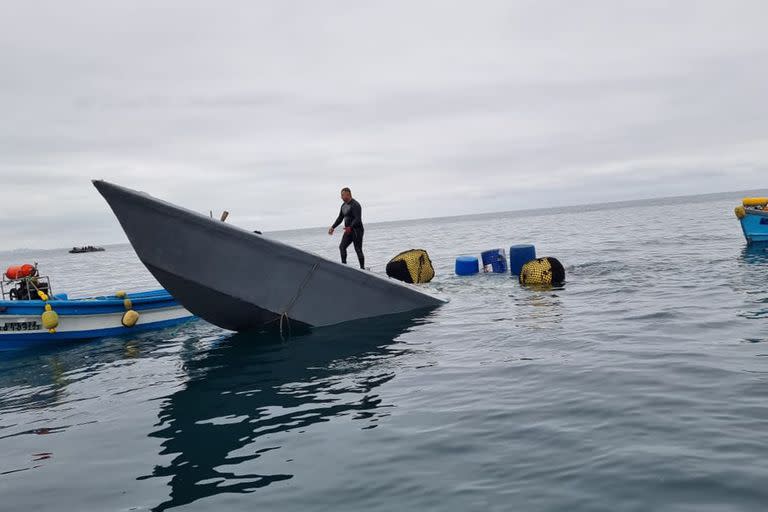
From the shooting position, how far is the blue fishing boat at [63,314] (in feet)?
39.5

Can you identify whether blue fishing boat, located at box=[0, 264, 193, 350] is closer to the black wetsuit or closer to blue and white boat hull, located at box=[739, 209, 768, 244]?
the black wetsuit

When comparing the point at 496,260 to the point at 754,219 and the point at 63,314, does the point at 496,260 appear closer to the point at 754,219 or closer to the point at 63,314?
the point at 754,219

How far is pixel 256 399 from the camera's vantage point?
700 cm

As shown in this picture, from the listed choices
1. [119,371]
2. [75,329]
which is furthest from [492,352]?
[75,329]

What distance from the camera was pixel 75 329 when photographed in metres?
12.7

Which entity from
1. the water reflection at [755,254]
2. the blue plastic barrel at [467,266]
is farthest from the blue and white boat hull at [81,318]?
the water reflection at [755,254]

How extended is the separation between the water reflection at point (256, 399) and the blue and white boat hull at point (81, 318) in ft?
13.0

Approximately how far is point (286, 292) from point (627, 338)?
6.02 meters

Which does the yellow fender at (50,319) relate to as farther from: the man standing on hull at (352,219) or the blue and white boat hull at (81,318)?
the man standing on hull at (352,219)

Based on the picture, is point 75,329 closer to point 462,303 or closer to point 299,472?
point 462,303

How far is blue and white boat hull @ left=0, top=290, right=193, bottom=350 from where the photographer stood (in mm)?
12008

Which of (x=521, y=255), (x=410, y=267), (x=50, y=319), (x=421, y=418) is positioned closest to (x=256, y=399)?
(x=421, y=418)

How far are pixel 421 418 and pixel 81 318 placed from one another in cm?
1000

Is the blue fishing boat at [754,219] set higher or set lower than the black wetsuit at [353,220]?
lower
